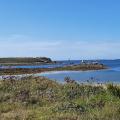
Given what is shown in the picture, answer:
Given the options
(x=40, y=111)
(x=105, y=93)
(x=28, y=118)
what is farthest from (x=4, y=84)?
(x=28, y=118)

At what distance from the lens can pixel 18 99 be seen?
16.5m

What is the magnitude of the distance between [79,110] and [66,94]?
13.8 ft

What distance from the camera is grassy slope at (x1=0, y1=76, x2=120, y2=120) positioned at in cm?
1242

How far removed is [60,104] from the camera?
14352 millimetres

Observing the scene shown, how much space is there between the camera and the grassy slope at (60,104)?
1242 cm

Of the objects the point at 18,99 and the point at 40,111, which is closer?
the point at 40,111

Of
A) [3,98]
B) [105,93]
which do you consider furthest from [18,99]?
[105,93]

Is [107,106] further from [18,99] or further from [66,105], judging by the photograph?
[18,99]

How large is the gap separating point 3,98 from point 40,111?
3.65 metres

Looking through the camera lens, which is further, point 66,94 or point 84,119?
point 66,94

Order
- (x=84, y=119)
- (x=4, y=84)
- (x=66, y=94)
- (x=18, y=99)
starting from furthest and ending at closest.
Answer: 1. (x=4, y=84)
2. (x=66, y=94)
3. (x=18, y=99)
4. (x=84, y=119)

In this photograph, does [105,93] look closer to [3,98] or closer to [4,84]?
[3,98]

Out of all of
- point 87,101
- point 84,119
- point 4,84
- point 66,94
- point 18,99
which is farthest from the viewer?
point 4,84

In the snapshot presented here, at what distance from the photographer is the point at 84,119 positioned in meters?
11.6
